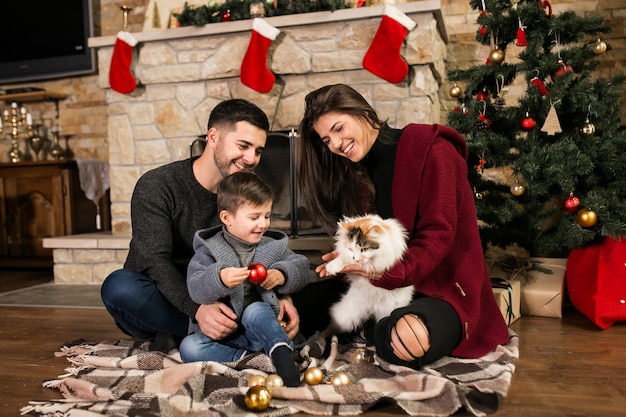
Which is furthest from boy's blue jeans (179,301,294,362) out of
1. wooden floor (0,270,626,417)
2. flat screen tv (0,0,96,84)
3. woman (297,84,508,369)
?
flat screen tv (0,0,96,84)

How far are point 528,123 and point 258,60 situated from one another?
153cm

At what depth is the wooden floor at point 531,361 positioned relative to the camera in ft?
4.71

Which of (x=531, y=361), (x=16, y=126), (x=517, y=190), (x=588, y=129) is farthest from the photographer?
(x=16, y=126)

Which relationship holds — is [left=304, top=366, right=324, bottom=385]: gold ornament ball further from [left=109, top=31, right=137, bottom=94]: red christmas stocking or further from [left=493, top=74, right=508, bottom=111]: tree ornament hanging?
[left=109, top=31, right=137, bottom=94]: red christmas stocking

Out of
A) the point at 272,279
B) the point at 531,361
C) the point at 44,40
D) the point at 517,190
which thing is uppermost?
the point at 44,40

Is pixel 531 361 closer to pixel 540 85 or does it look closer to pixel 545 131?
pixel 545 131

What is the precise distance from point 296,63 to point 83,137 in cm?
221

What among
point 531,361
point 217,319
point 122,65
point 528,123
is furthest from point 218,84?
point 531,361

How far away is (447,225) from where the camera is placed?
1626 millimetres

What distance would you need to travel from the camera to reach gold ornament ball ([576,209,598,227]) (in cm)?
227

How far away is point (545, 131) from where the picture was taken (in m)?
2.47

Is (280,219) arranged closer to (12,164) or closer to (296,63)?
(296,63)

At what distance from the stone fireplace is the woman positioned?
124 centimetres

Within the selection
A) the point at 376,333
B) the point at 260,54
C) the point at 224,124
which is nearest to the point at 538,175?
the point at 376,333
